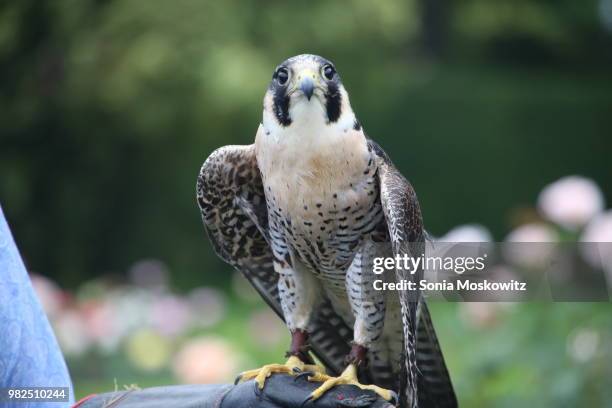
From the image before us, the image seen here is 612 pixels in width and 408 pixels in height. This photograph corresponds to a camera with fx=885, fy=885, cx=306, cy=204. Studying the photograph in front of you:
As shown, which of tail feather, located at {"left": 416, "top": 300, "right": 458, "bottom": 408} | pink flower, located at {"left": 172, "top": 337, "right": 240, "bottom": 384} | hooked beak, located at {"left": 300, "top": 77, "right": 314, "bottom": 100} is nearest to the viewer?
hooked beak, located at {"left": 300, "top": 77, "right": 314, "bottom": 100}

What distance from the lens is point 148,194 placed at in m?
7.96

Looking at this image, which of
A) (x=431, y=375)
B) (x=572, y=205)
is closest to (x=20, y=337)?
(x=431, y=375)

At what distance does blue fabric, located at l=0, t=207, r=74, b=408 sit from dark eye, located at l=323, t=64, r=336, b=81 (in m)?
0.66

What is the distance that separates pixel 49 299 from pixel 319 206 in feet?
8.01

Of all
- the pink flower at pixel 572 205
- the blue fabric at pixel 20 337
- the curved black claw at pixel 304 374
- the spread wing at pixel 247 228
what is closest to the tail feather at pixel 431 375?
the spread wing at pixel 247 228

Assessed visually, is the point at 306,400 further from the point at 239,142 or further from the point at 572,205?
the point at 239,142

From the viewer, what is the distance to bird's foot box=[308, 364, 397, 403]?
1593 mm

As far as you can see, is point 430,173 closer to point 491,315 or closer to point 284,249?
point 491,315

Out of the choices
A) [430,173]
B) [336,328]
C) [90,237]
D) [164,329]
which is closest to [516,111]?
[430,173]

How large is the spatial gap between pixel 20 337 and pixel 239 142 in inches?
229

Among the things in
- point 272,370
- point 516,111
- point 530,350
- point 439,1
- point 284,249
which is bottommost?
point 530,350

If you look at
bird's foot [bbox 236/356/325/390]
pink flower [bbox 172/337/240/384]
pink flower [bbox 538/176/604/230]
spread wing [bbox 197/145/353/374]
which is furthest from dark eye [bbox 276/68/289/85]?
pink flower [bbox 538/176/604/230]

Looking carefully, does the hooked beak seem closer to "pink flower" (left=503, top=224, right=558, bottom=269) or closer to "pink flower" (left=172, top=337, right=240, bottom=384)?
"pink flower" (left=503, top=224, right=558, bottom=269)

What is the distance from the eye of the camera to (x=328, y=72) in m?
1.72
